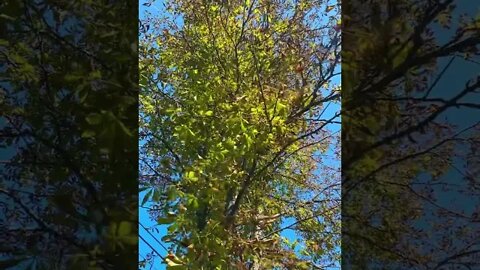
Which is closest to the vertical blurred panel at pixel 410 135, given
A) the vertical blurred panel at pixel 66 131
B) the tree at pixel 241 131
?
the tree at pixel 241 131

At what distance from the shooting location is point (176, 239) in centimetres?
190

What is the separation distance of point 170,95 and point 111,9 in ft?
1.25

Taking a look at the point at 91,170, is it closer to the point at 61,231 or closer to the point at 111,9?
the point at 61,231

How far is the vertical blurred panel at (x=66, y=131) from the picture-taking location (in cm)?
183

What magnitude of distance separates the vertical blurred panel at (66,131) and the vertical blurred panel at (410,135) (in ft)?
2.69

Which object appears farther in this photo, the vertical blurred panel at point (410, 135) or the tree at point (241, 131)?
the tree at point (241, 131)

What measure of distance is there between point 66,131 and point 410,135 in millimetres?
1250

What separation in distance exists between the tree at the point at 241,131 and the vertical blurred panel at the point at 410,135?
0.26 ft

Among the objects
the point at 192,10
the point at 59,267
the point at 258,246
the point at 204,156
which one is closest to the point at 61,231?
the point at 59,267

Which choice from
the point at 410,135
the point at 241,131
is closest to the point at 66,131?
the point at 241,131

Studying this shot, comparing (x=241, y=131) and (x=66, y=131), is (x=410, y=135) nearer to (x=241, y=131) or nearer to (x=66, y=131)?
(x=241, y=131)

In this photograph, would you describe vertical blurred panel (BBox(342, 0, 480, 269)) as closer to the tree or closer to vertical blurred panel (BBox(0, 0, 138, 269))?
the tree

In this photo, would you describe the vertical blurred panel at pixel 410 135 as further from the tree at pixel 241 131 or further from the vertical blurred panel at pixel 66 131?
the vertical blurred panel at pixel 66 131

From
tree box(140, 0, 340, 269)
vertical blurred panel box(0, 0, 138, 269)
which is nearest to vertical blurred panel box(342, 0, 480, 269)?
tree box(140, 0, 340, 269)
